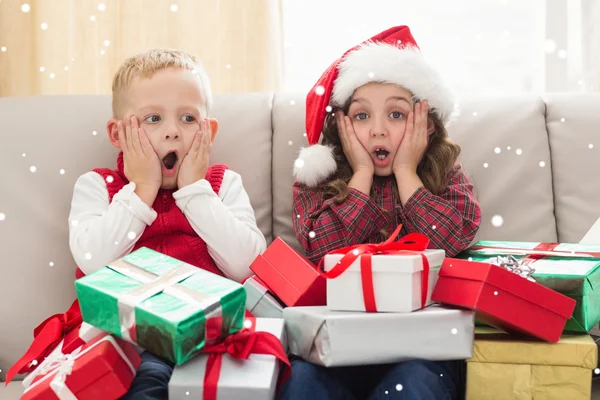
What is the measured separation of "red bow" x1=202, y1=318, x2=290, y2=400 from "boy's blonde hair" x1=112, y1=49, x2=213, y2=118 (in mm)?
698

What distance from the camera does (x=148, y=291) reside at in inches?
41.4

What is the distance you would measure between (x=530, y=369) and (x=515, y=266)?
0.69 ft

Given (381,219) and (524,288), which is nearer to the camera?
(524,288)

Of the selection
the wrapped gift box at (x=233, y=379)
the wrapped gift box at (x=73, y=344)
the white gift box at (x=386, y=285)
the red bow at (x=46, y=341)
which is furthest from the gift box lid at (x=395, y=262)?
the red bow at (x=46, y=341)

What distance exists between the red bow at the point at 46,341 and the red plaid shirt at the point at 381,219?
554mm

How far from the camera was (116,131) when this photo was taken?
1.51 meters

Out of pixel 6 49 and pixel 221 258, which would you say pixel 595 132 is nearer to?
pixel 221 258

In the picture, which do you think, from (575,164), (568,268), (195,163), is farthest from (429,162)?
(195,163)

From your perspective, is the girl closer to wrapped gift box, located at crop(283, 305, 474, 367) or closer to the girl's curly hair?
the girl's curly hair

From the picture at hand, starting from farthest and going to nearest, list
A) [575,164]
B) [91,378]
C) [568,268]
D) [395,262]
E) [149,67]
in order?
[575,164] → [149,67] → [568,268] → [395,262] → [91,378]

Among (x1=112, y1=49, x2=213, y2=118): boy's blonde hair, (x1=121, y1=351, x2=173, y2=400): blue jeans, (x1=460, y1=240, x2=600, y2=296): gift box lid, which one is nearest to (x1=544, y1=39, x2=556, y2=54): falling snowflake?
(x1=460, y1=240, x2=600, y2=296): gift box lid

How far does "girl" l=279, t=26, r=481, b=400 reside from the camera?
1.49 m

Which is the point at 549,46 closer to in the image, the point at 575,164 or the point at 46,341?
the point at 575,164

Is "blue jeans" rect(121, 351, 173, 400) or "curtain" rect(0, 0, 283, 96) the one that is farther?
"curtain" rect(0, 0, 283, 96)
